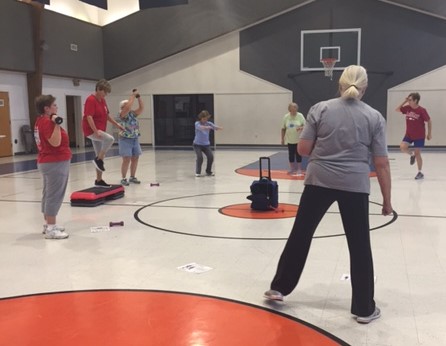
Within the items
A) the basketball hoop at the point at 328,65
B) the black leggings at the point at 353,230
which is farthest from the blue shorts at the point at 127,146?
the basketball hoop at the point at 328,65

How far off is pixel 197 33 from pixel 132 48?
2797 millimetres

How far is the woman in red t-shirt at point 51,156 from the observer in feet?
15.8

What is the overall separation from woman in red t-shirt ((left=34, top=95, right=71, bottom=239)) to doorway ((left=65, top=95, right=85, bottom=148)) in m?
15.0

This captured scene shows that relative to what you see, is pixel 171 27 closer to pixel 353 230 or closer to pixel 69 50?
pixel 69 50

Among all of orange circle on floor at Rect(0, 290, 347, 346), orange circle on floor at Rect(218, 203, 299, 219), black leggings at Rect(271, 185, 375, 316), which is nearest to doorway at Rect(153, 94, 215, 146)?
orange circle on floor at Rect(218, 203, 299, 219)

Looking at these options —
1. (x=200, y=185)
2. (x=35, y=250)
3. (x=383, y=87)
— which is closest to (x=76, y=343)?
(x=35, y=250)

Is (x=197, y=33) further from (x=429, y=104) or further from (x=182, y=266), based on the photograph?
(x=182, y=266)

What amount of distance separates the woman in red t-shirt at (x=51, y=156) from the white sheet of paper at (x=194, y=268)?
1.68 meters

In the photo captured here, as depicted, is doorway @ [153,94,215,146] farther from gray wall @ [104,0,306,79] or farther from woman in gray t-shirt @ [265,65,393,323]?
woman in gray t-shirt @ [265,65,393,323]

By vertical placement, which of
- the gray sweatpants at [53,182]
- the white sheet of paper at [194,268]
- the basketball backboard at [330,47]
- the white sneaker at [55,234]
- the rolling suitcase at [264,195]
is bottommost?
the white sheet of paper at [194,268]

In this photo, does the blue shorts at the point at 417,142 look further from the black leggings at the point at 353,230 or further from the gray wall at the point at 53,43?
the gray wall at the point at 53,43

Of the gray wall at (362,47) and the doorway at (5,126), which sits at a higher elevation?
the gray wall at (362,47)

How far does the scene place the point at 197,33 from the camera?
18578mm

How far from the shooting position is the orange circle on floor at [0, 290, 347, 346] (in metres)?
2.71
